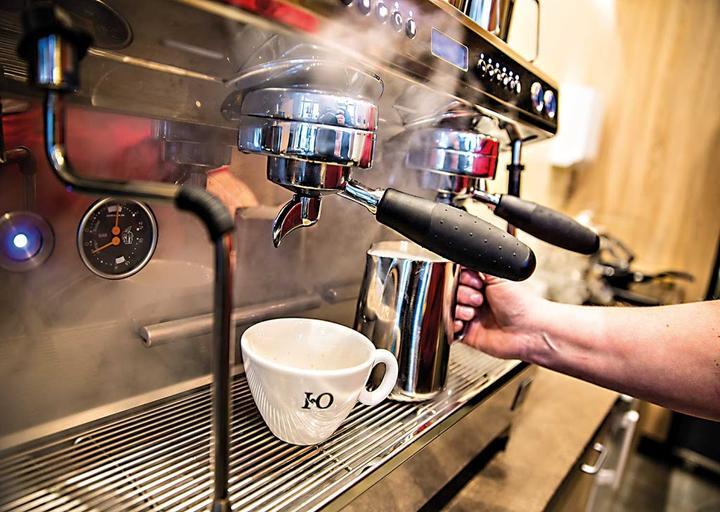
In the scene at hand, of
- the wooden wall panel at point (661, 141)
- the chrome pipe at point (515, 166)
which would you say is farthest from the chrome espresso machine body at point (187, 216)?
the wooden wall panel at point (661, 141)

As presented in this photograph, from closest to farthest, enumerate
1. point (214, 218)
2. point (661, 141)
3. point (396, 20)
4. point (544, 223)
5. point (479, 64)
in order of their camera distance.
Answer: point (214, 218) < point (396, 20) < point (479, 64) < point (544, 223) < point (661, 141)

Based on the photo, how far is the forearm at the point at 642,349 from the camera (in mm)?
517

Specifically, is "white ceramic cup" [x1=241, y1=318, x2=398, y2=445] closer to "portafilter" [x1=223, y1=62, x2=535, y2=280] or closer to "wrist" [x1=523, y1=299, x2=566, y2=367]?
"portafilter" [x1=223, y1=62, x2=535, y2=280]

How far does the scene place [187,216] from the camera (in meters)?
0.47

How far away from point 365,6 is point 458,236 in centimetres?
17

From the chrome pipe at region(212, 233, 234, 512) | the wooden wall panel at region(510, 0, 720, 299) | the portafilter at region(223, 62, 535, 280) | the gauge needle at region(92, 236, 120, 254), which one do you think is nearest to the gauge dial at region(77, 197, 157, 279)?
the gauge needle at region(92, 236, 120, 254)

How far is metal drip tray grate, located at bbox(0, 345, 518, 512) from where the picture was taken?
0.32 metres

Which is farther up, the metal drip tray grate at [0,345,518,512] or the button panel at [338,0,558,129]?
the button panel at [338,0,558,129]

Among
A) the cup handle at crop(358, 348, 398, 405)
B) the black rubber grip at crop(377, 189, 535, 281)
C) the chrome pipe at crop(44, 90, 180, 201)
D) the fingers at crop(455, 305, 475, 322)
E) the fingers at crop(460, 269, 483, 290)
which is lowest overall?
the cup handle at crop(358, 348, 398, 405)

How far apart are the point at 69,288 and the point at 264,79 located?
236 mm

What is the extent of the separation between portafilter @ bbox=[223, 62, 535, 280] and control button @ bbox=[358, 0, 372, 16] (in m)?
0.04

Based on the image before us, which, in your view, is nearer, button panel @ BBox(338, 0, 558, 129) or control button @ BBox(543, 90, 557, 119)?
button panel @ BBox(338, 0, 558, 129)

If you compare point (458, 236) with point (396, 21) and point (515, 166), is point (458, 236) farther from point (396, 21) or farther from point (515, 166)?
point (515, 166)

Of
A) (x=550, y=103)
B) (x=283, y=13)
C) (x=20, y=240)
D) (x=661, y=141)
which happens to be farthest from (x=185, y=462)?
(x=661, y=141)
